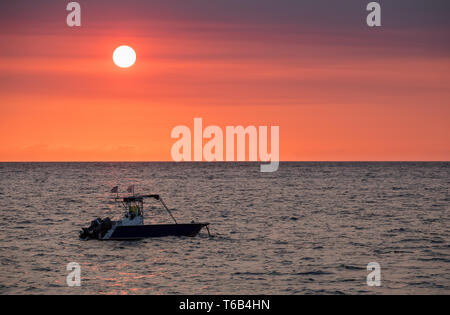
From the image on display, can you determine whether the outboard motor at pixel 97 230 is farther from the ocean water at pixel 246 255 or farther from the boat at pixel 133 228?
the ocean water at pixel 246 255

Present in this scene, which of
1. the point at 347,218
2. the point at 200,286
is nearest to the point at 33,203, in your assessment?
the point at 347,218

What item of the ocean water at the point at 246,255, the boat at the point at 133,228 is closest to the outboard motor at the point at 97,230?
the boat at the point at 133,228

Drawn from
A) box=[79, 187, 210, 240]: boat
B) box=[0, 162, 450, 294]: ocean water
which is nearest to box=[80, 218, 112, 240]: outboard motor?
box=[79, 187, 210, 240]: boat

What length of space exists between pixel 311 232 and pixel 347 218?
41.3ft

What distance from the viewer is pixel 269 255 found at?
117 feet

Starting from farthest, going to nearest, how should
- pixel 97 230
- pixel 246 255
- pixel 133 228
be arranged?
pixel 97 230
pixel 133 228
pixel 246 255

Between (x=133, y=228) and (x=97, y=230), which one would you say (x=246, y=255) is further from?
(x=97, y=230)

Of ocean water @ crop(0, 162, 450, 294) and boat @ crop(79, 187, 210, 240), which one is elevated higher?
boat @ crop(79, 187, 210, 240)

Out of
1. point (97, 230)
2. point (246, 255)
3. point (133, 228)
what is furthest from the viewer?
point (97, 230)

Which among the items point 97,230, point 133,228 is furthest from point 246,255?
point 97,230

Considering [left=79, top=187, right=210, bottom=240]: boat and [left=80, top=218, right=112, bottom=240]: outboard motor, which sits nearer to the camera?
[left=79, top=187, right=210, bottom=240]: boat

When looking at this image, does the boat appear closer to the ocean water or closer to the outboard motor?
the outboard motor

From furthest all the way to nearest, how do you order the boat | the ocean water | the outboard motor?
the outboard motor < the boat < the ocean water
